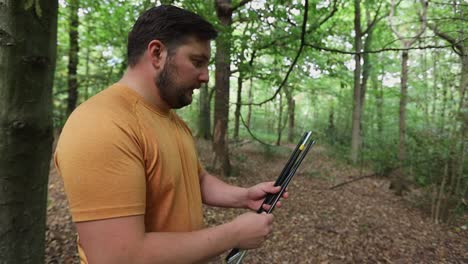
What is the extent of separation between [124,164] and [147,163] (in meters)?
0.14

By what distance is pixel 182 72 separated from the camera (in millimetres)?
1316

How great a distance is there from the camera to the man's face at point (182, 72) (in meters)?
1.29

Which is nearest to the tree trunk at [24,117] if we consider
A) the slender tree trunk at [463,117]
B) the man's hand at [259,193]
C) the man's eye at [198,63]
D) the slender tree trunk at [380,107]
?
the man's eye at [198,63]

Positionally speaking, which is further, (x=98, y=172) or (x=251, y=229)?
(x=251, y=229)

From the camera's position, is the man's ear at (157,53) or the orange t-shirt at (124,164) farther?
the man's ear at (157,53)

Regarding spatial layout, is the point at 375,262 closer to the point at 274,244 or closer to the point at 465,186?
the point at 274,244

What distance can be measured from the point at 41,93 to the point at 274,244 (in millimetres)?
3544

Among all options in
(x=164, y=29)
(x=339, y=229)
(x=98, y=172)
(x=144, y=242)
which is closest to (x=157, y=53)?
(x=164, y=29)

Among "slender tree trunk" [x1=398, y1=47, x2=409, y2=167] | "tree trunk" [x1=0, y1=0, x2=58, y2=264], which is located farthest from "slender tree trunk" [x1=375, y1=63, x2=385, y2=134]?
"tree trunk" [x1=0, y1=0, x2=58, y2=264]

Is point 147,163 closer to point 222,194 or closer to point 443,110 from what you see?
point 222,194

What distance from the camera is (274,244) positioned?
406 cm

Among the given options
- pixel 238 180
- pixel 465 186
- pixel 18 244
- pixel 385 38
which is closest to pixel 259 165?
pixel 238 180

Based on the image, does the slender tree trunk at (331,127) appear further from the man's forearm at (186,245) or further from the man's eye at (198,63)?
the man's forearm at (186,245)

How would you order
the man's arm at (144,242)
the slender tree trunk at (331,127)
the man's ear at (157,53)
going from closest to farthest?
the man's arm at (144,242), the man's ear at (157,53), the slender tree trunk at (331,127)
